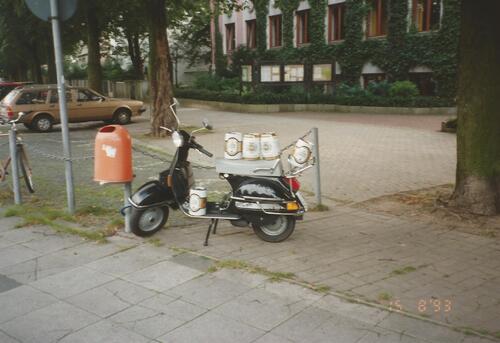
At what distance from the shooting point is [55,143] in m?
15.6

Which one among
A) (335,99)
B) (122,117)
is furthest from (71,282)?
(335,99)

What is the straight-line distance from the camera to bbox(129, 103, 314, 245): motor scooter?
576cm

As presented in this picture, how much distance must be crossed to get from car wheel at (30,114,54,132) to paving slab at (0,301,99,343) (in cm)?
1538

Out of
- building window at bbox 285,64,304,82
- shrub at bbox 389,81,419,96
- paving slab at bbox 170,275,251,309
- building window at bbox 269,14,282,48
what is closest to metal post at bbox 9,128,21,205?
paving slab at bbox 170,275,251,309

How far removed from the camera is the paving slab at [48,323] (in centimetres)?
388

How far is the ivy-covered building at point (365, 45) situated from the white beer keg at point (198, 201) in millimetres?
16874

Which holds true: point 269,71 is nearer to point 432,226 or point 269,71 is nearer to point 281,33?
point 281,33

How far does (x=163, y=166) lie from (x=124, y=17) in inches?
893

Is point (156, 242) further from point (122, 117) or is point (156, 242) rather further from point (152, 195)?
point (122, 117)

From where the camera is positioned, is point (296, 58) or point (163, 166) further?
point (296, 58)

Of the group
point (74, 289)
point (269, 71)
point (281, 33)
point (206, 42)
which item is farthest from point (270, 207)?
point (206, 42)

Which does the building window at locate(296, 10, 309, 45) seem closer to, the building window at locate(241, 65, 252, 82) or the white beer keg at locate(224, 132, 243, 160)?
the building window at locate(241, 65, 252, 82)

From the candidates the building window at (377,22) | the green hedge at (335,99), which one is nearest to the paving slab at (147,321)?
the green hedge at (335,99)
